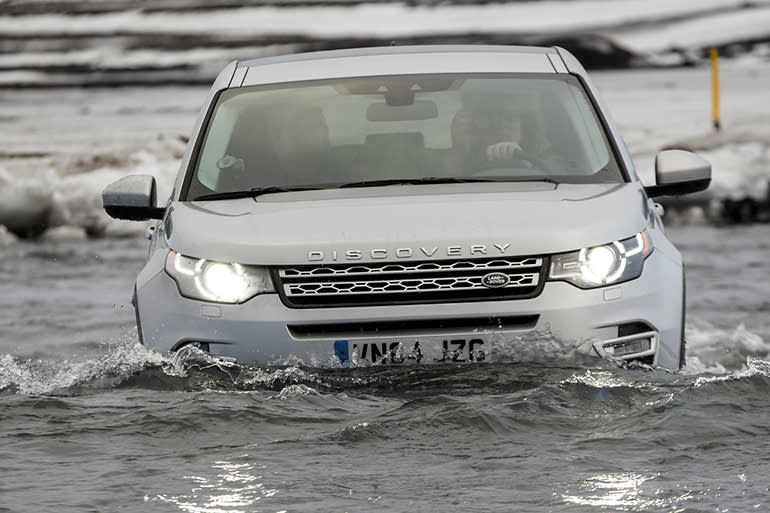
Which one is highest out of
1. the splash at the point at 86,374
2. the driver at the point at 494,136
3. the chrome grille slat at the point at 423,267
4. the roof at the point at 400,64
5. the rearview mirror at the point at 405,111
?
the roof at the point at 400,64

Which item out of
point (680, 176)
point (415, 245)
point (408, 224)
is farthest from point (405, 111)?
point (415, 245)

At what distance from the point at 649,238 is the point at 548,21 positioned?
817 inches

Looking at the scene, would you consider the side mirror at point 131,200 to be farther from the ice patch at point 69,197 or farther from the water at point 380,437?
the ice patch at point 69,197

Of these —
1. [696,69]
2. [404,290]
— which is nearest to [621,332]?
[404,290]

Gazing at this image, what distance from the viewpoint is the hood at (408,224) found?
6.55m

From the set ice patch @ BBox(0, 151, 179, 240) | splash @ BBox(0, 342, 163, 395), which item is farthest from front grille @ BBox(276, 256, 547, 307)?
ice patch @ BBox(0, 151, 179, 240)

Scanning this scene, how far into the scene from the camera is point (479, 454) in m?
6.01

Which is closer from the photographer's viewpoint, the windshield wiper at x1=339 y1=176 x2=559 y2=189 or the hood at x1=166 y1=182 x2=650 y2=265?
the hood at x1=166 y1=182 x2=650 y2=265

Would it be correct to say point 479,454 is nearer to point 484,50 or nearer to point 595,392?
point 595,392

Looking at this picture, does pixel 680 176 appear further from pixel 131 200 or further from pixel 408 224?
pixel 131 200

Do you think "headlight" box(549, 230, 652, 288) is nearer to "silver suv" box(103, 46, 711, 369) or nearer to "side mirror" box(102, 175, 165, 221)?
"silver suv" box(103, 46, 711, 369)

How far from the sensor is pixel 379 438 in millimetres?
6191

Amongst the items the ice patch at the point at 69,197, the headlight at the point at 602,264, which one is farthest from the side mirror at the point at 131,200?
the ice patch at the point at 69,197

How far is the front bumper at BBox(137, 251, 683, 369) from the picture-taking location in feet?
21.5
